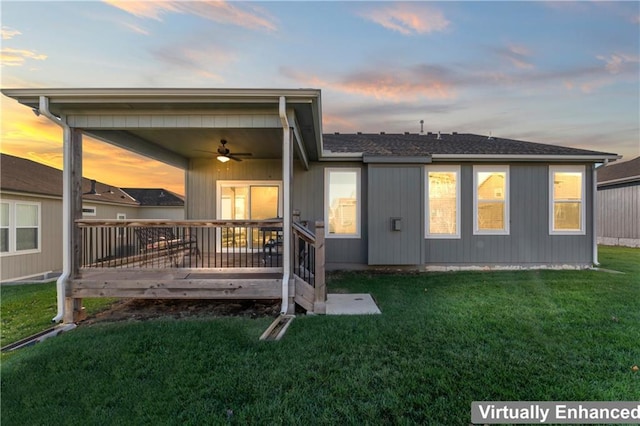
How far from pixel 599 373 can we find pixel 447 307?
1.91 meters

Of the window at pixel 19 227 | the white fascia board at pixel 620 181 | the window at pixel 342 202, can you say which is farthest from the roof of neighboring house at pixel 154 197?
the white fascia board at pixel 620 181

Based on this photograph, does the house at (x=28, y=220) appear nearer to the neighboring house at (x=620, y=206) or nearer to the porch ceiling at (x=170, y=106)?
the porch ceiling at (x=170, y=106)

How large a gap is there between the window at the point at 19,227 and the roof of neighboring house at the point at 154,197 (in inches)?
424

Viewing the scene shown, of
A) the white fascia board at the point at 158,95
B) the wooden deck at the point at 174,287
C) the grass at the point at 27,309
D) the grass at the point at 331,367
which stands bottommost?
the grass at the point at 27,309

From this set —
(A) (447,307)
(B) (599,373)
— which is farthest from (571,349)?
(A) (447,307)

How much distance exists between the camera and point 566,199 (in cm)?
747

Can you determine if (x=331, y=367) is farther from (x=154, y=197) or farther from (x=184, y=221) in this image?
(x=154, y=197)

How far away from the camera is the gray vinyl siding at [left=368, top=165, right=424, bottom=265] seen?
6992 millimetres

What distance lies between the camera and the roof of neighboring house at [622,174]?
13.4 meters

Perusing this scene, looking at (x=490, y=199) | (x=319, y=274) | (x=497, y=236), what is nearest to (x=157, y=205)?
(x=319, y=274)

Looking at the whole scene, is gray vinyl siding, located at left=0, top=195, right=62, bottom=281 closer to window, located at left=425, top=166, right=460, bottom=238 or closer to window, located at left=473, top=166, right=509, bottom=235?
window, located at left=425, top=166, right=460, bottom=238

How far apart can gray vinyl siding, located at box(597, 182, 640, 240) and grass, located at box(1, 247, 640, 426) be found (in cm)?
1349

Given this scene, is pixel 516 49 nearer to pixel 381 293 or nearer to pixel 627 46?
pixel 627 46

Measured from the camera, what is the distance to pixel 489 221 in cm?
746
